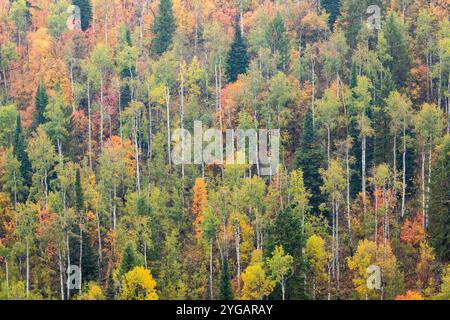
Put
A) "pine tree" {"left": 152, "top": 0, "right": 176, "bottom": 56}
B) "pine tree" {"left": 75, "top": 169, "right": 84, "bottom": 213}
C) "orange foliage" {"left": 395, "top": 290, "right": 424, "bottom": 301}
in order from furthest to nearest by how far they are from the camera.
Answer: "pine tree" {"left": 152, "top": 0, "right": 176, "bottom": 56} < "pine tree" {"left": 75, "top": 169, "right": 84, "bottom": 213} < "orange foliage" {"left": 395, "top": 290, "right": 424, "bottom": 301}

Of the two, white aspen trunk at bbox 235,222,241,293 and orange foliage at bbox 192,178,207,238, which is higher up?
orange foliage at bbox 192,178,207,238

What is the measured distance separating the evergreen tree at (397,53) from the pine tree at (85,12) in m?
39.0

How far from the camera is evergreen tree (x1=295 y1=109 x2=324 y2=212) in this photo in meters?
94.3

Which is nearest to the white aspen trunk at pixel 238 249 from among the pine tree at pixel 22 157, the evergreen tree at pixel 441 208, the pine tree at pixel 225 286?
the pine tree at pixel 225 286

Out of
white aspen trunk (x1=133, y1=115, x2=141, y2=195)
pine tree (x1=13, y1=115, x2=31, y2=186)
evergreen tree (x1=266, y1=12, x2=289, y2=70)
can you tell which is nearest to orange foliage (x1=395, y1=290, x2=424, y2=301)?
white aspen trunk (x1=133, y1=115, x2=141, y2=195)

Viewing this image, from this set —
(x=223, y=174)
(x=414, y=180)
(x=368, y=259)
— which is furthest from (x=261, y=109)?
(x=368, y=259)

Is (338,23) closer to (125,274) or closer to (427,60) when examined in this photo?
(427,60)

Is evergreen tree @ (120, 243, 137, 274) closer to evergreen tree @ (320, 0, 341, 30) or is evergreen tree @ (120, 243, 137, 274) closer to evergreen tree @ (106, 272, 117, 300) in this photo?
evergreen tree @ (106, 272, 117, 300)

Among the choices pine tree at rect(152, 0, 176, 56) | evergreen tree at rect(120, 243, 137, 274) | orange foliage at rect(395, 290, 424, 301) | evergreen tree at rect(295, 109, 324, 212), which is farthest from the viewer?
pine tree at rect(152, 0, 176, 56)

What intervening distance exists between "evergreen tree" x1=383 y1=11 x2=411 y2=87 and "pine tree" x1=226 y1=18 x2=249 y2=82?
16.4 m

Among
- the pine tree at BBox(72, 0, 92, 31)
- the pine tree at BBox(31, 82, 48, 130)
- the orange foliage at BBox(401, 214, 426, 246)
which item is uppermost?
the pine tree at BBox(72, 0, 92, 31)

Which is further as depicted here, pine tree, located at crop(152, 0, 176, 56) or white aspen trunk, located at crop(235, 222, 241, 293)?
pine tree, located at crop(152, 0, 176, 56)

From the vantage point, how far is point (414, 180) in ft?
314

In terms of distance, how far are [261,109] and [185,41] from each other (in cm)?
1889
